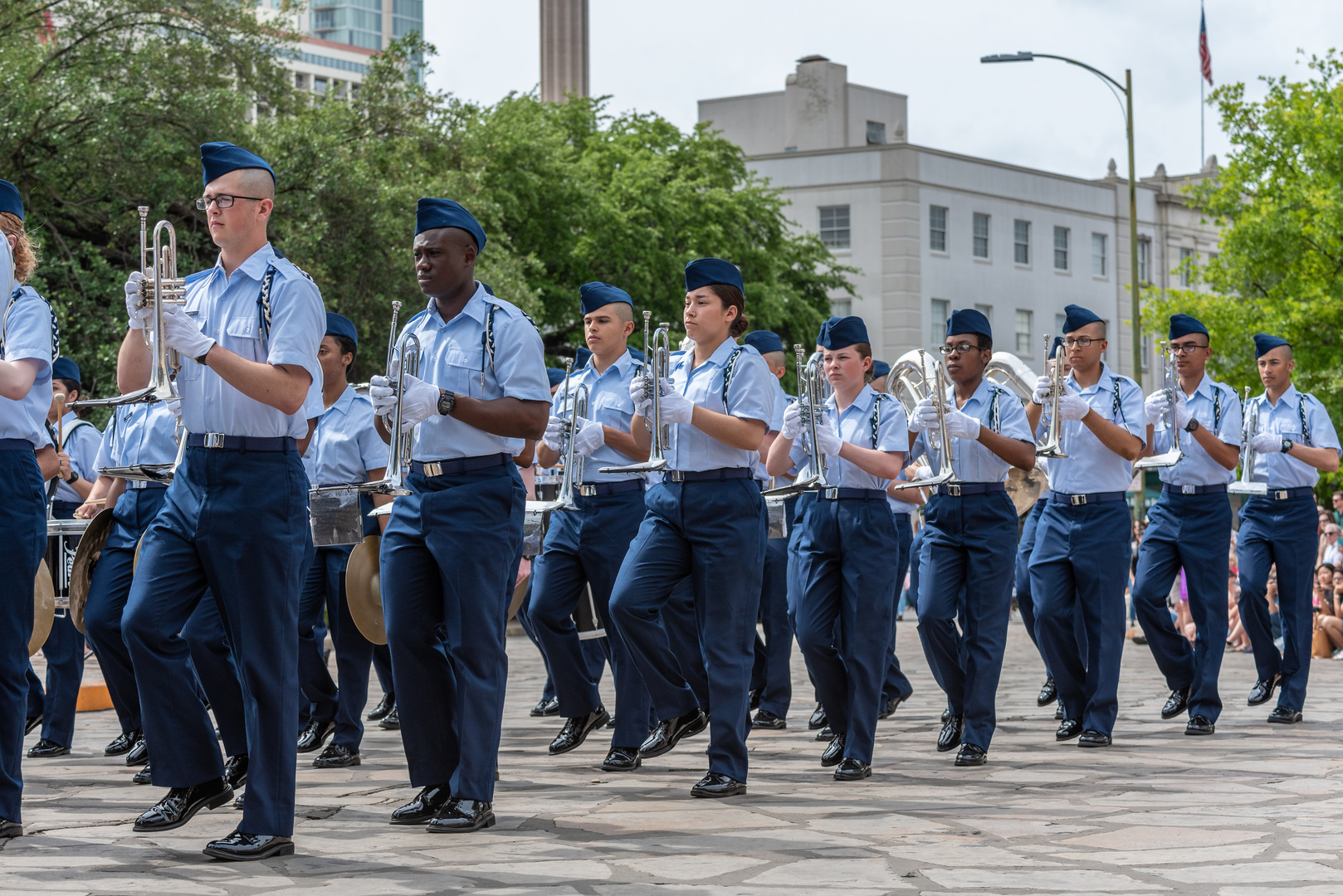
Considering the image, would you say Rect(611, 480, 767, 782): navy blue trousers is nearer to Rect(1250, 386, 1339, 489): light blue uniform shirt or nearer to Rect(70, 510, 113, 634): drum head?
Rect(70, 510, 113, 634): drum head

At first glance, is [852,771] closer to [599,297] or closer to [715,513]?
[715,513]

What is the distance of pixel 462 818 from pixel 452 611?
0.76 m

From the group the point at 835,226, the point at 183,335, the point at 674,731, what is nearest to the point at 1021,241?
the point at 835,226

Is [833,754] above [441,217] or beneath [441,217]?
beneath

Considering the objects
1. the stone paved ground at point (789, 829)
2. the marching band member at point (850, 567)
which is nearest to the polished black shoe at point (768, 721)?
the stone paved ground at point (789, 829)

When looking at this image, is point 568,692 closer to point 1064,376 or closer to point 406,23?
point 1064,376

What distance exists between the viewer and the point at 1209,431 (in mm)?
10750

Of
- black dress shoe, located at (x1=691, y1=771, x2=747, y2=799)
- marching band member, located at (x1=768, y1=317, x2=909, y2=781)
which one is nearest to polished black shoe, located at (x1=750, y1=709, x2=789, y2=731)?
marching band member, located at (x1=768, y1=317, x2=909, y2=781)

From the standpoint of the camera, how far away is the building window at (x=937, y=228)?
50031 mm

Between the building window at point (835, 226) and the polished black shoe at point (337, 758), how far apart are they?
139 feet

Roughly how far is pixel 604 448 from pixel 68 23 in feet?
49.2

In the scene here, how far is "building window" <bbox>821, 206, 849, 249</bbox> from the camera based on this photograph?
50.1 m

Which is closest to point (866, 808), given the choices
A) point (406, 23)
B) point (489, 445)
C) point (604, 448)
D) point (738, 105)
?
point (489, 445)

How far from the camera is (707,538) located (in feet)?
25.2
